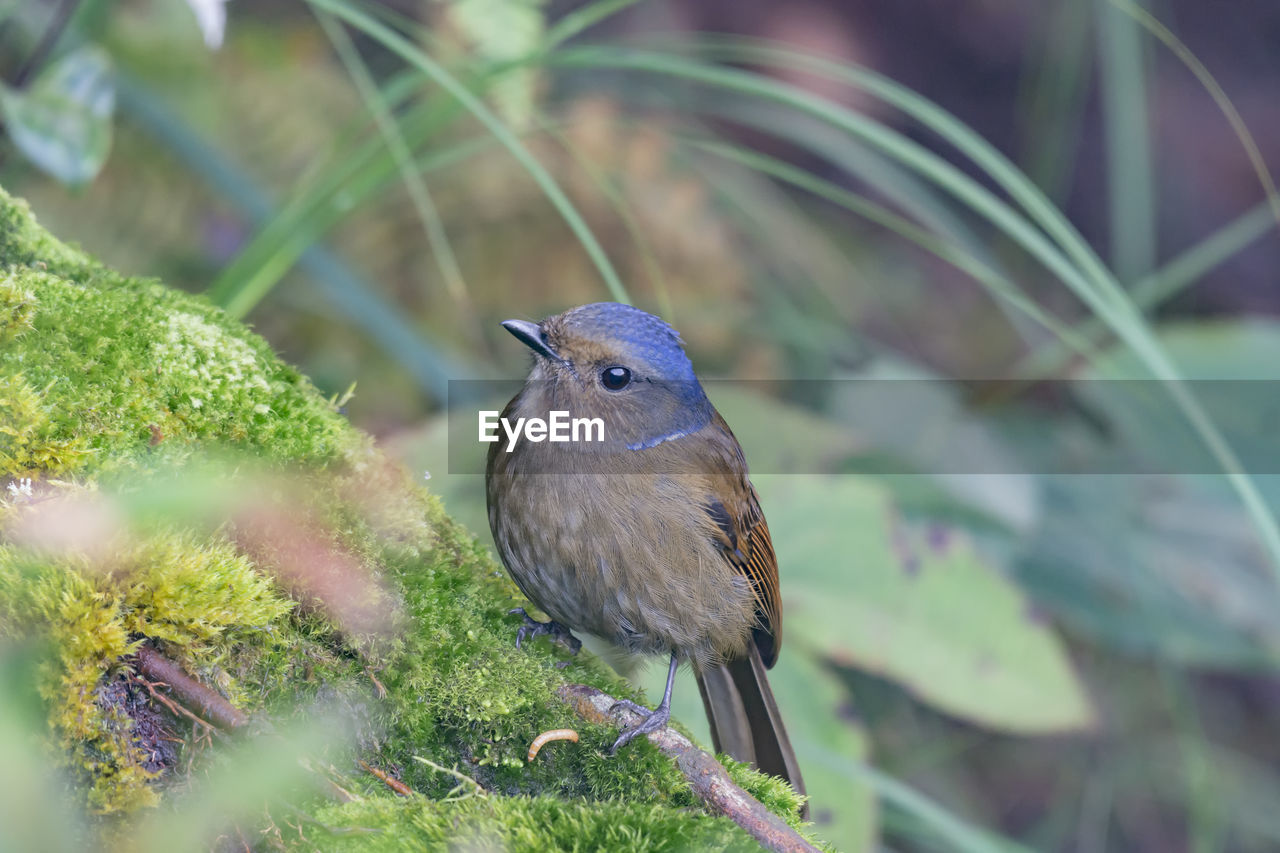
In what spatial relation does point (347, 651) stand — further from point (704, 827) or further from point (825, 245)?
point (825, 245)

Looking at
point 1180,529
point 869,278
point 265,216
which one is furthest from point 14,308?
point 869,278

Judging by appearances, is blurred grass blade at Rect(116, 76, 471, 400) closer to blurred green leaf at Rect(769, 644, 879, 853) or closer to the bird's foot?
blurred green leaf at Rect(769, 644, 879, 853)

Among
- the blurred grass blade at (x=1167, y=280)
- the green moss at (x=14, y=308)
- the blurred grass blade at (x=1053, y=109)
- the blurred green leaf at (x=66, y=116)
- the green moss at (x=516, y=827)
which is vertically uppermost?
the blurred grass blade at (x=1053, y=109)

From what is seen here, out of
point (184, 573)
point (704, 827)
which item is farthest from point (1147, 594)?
point (184, 573)

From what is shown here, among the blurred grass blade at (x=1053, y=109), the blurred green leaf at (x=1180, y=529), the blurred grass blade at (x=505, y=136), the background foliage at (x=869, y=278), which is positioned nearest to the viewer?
the blurred grass blade at (x=505, y=136)

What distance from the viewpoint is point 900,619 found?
10.4 feet

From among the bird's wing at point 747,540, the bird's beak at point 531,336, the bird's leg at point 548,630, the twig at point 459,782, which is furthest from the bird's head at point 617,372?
the twig at point 459,782

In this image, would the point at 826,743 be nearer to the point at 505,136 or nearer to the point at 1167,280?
the point at 505,136

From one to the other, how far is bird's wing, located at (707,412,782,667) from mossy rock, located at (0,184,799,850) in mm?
476

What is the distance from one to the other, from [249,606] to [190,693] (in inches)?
5.6

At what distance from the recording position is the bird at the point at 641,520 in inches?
84.7

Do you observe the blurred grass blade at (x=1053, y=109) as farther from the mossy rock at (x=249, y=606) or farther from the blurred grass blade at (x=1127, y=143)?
the mossy rock at (x=249, y=606)

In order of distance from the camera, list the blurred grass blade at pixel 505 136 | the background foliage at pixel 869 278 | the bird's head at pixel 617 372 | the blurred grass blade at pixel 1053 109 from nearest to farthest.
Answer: the blurred grass blade at pixel 505 136 → the bird's head at pixel 617 372 → the background foliage at pixel 869 278 → the blurred grass blade at pixel 1053 109

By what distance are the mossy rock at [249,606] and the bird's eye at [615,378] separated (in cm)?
51
